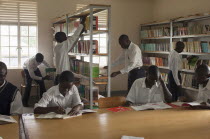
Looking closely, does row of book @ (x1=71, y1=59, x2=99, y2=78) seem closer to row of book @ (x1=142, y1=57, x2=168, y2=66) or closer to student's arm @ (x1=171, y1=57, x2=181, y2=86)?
student's arm @ (x1=171, y1=57, x2=181, y2=86)

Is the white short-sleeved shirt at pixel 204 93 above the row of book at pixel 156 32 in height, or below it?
below

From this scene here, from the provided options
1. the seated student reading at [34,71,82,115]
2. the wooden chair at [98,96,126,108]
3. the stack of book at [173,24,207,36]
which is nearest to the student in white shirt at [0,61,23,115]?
the seated student reading at [34,71,82,115]

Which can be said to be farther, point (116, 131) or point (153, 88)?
point (153, 88)

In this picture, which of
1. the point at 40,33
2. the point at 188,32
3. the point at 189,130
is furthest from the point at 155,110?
the point at 40,33

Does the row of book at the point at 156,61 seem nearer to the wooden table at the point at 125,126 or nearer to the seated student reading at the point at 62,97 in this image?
the wooden table at the point at 125,126

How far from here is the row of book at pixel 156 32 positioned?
23.0ft

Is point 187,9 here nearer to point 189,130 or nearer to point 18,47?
point 18,47

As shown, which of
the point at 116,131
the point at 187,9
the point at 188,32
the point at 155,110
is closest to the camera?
the point at 116,131

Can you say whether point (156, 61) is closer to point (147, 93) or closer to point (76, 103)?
point (147, 93)

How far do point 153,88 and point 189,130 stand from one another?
112 cm

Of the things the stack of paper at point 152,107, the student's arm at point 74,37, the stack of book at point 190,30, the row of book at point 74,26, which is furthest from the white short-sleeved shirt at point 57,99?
the stack of book at point 190,30

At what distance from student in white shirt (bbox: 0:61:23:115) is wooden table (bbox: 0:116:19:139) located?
47 centimetres

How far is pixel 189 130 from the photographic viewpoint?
219cm

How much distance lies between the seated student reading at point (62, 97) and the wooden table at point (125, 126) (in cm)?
20
